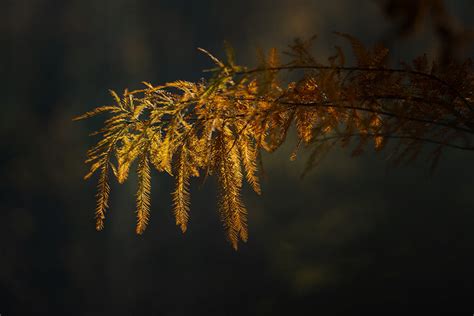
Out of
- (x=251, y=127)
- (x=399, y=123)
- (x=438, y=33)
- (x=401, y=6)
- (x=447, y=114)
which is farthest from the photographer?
(x=251, y=127)

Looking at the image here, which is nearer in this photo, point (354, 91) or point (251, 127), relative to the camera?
point (354, 91)

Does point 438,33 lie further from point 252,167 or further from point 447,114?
point 252,167

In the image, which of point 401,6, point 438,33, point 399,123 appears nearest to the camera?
point 401,6

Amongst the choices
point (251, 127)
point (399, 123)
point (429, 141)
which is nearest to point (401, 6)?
point (399, 123)

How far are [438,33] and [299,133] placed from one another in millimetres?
1079

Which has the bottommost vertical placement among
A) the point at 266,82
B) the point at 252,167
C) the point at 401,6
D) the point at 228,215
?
the point at 401,6

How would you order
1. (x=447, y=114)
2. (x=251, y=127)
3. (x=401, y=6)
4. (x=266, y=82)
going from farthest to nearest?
(x=251, y=127) → (x=447, y=114) → (x=266, y=82) → (x=401, y=6)

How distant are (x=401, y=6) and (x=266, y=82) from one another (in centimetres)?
58

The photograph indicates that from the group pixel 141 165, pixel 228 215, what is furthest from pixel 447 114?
pixel 141 165

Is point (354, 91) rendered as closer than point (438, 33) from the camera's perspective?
No

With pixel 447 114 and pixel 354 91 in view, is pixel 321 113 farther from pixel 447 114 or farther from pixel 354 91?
pixel 447 114

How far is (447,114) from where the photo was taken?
1.87 metres

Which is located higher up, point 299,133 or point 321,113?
point 299,133

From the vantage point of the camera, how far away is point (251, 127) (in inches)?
80.1
